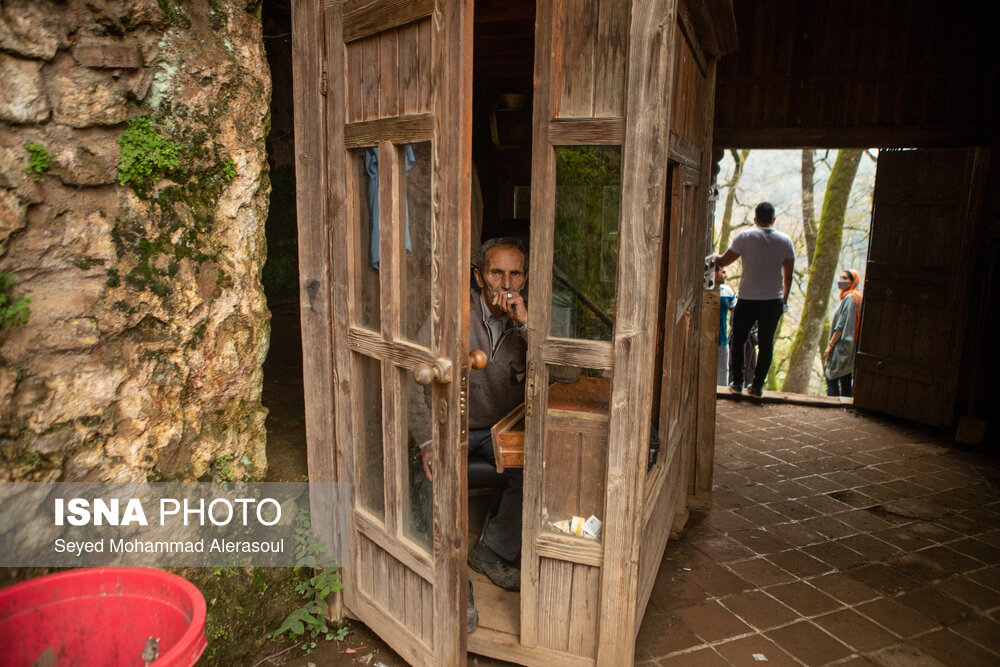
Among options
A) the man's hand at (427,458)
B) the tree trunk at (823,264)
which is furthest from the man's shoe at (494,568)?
Result: the tree trunk at (823,264)

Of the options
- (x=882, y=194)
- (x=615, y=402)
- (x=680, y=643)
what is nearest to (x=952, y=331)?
(x=882, y=194)

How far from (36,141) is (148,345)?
2.87 feet

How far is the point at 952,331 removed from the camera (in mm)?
6559

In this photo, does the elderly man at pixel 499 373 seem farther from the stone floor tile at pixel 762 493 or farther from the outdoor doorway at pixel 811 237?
the outdoor doorway at pixel 811 237

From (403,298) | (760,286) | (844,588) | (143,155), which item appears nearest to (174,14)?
(143,155)

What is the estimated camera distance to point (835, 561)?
4266 mm

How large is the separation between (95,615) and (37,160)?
165cm

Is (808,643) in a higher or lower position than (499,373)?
lower

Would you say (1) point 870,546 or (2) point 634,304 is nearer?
(2) point 634,304

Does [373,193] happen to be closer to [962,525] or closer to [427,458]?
[427,458]

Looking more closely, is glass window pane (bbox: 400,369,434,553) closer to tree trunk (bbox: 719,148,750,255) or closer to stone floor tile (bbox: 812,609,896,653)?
stone floor tile (bbox: 812,609,896,653)

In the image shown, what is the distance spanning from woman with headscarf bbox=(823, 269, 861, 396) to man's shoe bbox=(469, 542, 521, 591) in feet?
19.0

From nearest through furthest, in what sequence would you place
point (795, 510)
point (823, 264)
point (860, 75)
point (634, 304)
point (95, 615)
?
point (95, 615), point (634, 304), point (795, 510), point (860, 75), point (823, 264)

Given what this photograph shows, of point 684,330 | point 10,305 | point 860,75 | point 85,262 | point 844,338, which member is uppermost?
point 860,75
